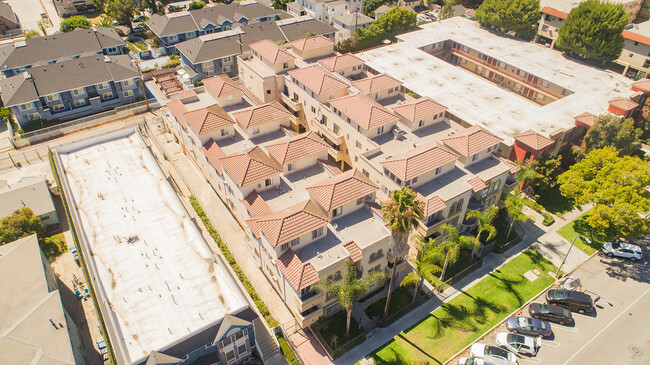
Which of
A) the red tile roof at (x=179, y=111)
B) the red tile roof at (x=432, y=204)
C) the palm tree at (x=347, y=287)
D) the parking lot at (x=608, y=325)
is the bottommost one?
the parking lot at (x=608, y=325)

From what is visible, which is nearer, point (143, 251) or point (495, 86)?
point (143, 251)

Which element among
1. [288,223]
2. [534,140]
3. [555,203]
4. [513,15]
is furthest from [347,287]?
[513,15]

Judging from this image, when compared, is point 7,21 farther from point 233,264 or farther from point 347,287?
point 347,287

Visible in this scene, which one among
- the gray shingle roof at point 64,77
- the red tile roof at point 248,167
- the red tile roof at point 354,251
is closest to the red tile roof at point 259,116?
the red tile roof at point 248,167

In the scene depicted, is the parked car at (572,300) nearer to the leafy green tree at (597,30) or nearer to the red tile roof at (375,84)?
the red tile roof at (375,84)

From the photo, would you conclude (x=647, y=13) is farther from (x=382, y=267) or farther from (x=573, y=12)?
(x=382, y=267)
